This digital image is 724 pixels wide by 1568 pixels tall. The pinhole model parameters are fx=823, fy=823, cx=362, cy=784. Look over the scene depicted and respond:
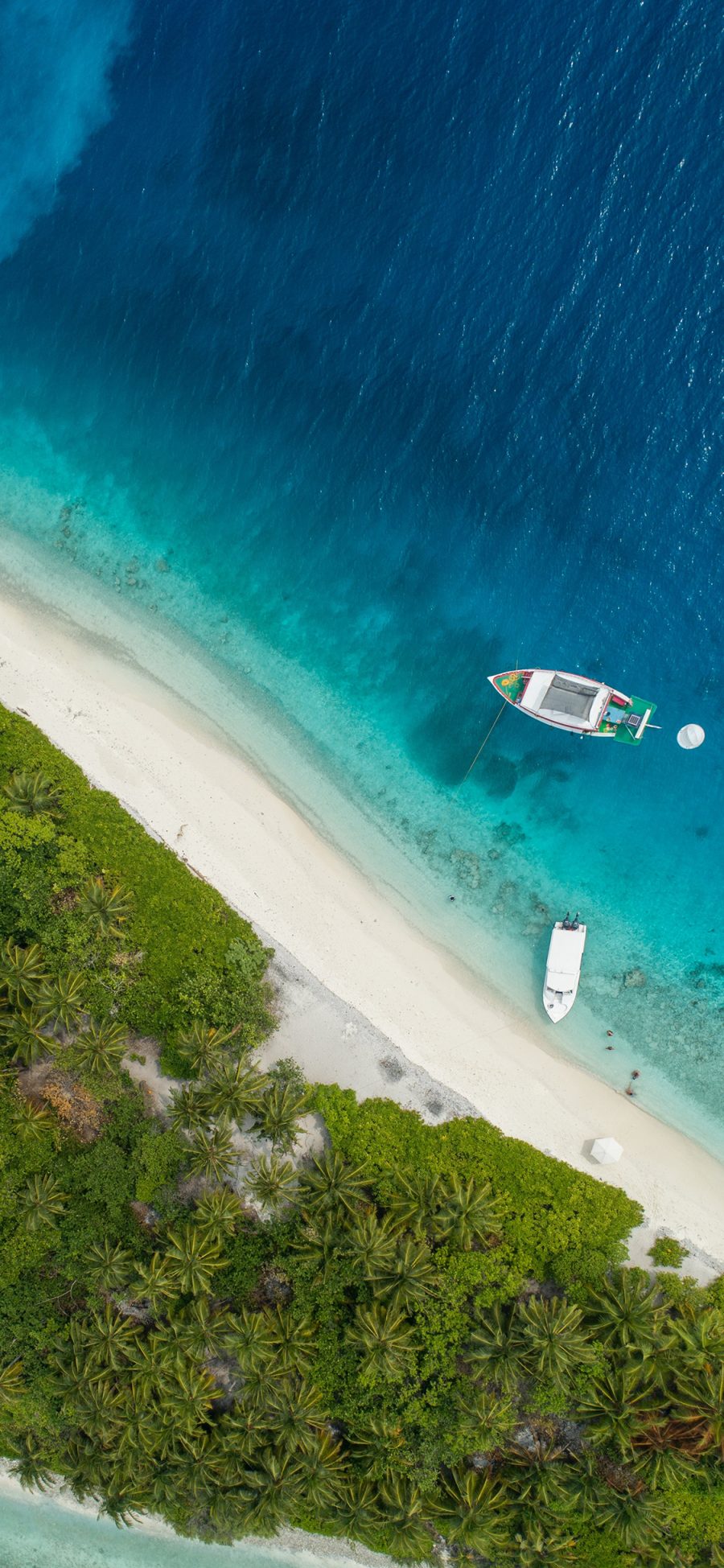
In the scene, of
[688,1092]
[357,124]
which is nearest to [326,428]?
[357,124]

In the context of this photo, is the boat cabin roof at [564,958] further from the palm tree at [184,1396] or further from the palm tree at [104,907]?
the palm tree at [184,1396]

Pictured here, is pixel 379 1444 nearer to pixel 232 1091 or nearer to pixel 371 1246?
pixel 371 1246

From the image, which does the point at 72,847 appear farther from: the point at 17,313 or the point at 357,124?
the point at 357,124

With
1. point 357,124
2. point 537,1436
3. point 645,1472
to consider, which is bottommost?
point 537,1436

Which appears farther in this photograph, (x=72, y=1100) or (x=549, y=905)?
(x=549, y=905)

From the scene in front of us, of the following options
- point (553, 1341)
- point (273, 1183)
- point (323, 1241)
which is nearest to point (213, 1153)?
point (273, 1183)

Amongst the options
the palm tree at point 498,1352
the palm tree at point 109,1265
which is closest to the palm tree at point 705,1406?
the palm tree at point 498,1352
